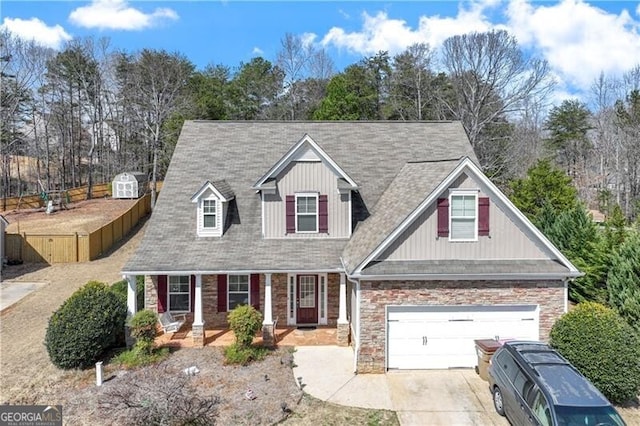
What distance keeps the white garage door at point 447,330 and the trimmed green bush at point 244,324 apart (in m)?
4.17

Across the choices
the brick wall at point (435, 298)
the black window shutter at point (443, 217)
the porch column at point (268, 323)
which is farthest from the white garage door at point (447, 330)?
the porch column at point (268, 323)

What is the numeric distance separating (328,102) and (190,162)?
2050 centimetres

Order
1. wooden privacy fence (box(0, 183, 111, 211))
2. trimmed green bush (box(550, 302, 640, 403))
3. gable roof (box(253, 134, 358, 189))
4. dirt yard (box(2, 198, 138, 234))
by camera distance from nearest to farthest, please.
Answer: trimmed green bush (box(550, 302, 640, 403)), gable roof (box(253, 134, 358, 189)), dirt yard (box(2, 198, 138, 234)), wooden privacy fence (box(0, 183, 111, 211))

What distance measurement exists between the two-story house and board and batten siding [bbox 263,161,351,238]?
0.04 meters

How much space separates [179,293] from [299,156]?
678 cm

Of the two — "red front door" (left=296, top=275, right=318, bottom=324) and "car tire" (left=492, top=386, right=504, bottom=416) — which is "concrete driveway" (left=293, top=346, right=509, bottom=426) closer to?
"car tire" (left=492, top=386, right=504, bottom=416)

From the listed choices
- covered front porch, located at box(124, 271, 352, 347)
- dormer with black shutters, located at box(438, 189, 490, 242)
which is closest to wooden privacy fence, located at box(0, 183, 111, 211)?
covered front porch, located at box(124, 271, 352, 347)

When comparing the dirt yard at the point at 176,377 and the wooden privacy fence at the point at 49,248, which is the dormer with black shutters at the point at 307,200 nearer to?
the dirt yard at the point at 176,377

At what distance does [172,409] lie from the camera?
8.89m

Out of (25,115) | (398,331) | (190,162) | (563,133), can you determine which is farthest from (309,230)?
(563,133)

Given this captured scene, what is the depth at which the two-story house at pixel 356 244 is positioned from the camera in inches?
510

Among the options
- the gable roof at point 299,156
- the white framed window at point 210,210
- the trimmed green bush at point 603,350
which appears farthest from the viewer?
the white framed window at point 210,210

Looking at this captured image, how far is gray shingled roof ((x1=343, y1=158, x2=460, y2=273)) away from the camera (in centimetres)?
1375

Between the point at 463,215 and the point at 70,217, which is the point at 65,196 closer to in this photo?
the point at 70,217
